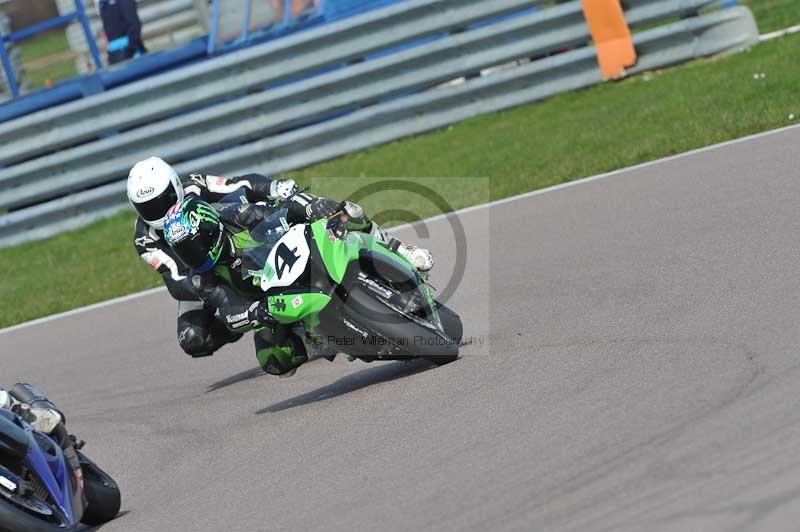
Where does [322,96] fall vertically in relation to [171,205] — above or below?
below

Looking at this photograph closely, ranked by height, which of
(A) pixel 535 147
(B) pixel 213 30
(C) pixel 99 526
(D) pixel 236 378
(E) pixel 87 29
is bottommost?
(A) pixel 535 147

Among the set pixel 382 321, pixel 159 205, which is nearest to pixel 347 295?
pixel 382 321

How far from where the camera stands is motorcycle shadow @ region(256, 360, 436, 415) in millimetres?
7312

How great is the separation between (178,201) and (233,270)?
2.15ft

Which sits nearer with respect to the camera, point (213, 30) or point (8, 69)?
point (8, 69)

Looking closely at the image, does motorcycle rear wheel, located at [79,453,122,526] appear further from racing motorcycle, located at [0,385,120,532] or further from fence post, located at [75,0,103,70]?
fence post, located at [75,0,103,70]

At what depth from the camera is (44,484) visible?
5.46m

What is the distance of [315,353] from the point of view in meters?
7.20

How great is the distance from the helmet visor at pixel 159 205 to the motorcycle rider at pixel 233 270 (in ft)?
1.54

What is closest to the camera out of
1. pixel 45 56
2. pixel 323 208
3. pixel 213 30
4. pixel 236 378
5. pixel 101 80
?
pixel 323 208

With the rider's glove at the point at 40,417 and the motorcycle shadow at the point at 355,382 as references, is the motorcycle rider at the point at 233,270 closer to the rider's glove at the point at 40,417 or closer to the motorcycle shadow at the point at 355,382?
the motorcycle shadow at the point at 355,382

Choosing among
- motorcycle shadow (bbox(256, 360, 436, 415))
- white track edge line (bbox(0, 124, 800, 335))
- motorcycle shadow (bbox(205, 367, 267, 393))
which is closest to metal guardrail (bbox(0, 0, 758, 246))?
white track edge line (bbox(0, 124, 800, 335))

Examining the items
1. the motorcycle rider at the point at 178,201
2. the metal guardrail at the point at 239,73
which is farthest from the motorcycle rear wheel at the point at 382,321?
the metal guardrail at the point at 239,73

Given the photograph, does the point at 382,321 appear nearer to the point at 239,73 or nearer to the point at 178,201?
the point at 178,201
